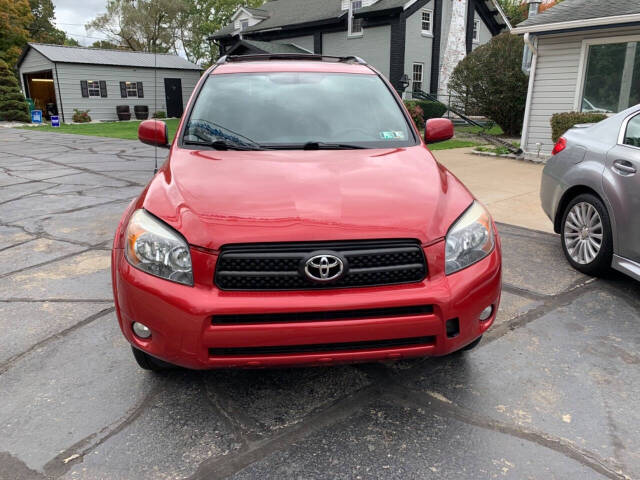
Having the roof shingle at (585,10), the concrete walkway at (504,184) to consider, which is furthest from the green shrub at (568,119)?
the roof shingle at (585,10)

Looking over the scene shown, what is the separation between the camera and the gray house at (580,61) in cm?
1032

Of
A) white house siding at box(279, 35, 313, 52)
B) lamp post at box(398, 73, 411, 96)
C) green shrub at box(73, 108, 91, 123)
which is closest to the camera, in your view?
lamp post at box(398, 73, 411, 96)

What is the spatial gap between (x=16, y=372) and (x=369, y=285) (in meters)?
2.14

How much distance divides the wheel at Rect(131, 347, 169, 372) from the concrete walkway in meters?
4.73

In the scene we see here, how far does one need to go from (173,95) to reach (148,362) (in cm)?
3468

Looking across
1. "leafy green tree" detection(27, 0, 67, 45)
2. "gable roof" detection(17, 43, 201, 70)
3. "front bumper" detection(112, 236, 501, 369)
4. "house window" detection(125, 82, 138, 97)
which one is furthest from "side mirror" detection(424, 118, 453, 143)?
"leafy green tree" detection(27, 0, 67, 45)

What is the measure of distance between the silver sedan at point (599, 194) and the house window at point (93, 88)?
31.9m

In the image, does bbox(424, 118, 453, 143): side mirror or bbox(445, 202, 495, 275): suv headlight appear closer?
bbox(445, 202, 495, 275): suv headlight

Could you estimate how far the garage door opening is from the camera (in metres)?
34.6

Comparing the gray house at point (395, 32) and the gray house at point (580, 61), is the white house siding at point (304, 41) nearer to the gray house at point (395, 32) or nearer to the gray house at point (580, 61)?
the gray house at point (395, 32)

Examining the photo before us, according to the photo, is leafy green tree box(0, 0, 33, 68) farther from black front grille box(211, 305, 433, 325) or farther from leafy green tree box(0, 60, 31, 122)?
black front grille box(211, 305, 433, 325)

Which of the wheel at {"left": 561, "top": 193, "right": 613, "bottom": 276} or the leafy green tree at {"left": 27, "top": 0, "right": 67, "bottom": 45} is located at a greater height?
the leafy green tree at {"left": 27, "top": 0, "right": 67, "bottom": 45}

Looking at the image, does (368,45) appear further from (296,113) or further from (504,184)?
(296,113)

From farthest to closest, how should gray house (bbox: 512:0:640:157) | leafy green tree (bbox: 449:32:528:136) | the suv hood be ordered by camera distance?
leafy green tree (bbox: 449:32:528:136) → gray house (bbox: 512:0:640:157) → the suv hood
